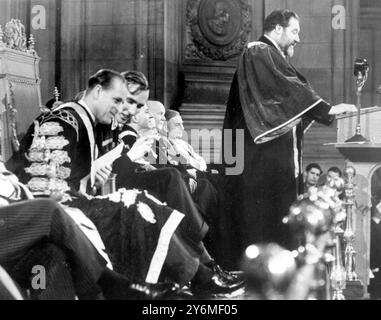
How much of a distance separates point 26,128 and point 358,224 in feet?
5.87

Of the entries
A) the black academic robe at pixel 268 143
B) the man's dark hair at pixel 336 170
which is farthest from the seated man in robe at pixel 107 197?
the man's dark hair at pixel 336 170

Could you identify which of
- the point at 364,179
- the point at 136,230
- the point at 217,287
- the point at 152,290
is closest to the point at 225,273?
the point at 217,287

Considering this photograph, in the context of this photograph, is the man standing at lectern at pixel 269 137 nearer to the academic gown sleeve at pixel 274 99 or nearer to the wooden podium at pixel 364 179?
the academic gown sleeve at pixel 274 99

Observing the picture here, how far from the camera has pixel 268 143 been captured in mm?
4297

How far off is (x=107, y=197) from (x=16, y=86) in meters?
0.96

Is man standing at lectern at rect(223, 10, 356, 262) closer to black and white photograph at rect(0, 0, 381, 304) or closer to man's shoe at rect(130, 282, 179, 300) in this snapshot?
black and white photograph at rect(0, 0, 381, 304)

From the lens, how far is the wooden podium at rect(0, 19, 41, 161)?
13.8 feet

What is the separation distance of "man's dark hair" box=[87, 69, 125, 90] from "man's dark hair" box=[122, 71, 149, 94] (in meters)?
0.17

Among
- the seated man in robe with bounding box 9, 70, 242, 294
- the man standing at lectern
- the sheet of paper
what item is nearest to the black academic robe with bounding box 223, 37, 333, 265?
the man standing at lectern

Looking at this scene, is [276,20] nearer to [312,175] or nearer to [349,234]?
[312,175]

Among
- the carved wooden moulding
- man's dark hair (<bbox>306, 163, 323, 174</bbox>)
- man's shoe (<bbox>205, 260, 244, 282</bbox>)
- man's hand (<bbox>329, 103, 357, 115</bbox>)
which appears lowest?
man's shoe (<bbox>205, 260, 244, 282</bbox>)

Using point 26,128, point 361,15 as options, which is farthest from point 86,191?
point 361,15

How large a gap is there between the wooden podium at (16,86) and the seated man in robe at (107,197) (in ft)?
0.65
